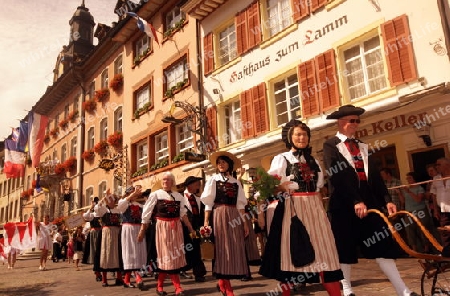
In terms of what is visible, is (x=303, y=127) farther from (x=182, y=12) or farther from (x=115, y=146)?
(x=115, y=146)

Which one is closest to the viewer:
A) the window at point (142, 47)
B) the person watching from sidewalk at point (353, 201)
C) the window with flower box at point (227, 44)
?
the person watching from sidewalk at point (353, 201)

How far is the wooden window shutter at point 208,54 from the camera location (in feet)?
51.0

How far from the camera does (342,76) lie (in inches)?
424

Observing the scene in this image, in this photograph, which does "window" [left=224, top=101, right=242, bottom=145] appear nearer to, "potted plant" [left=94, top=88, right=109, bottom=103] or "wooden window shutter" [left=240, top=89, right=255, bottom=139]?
"wooden window shutter" [left=240, top=89, right=255, bottom=139]

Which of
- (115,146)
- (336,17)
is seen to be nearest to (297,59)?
(336,17)

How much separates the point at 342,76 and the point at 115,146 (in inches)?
571

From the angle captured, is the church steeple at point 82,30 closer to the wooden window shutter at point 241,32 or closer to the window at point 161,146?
the window at point 161,146

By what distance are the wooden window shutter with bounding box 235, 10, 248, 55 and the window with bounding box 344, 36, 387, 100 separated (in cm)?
426

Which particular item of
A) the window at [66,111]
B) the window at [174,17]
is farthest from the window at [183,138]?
the window at [66,111]

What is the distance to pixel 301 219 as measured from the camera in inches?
143

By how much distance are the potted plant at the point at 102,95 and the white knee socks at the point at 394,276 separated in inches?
864

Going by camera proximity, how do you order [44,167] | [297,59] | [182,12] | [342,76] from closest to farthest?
1. [342,76]
2. [297,59]
3. [182,12]
4. [44,167]

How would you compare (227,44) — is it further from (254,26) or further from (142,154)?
(142,154)

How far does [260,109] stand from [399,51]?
4922mm
